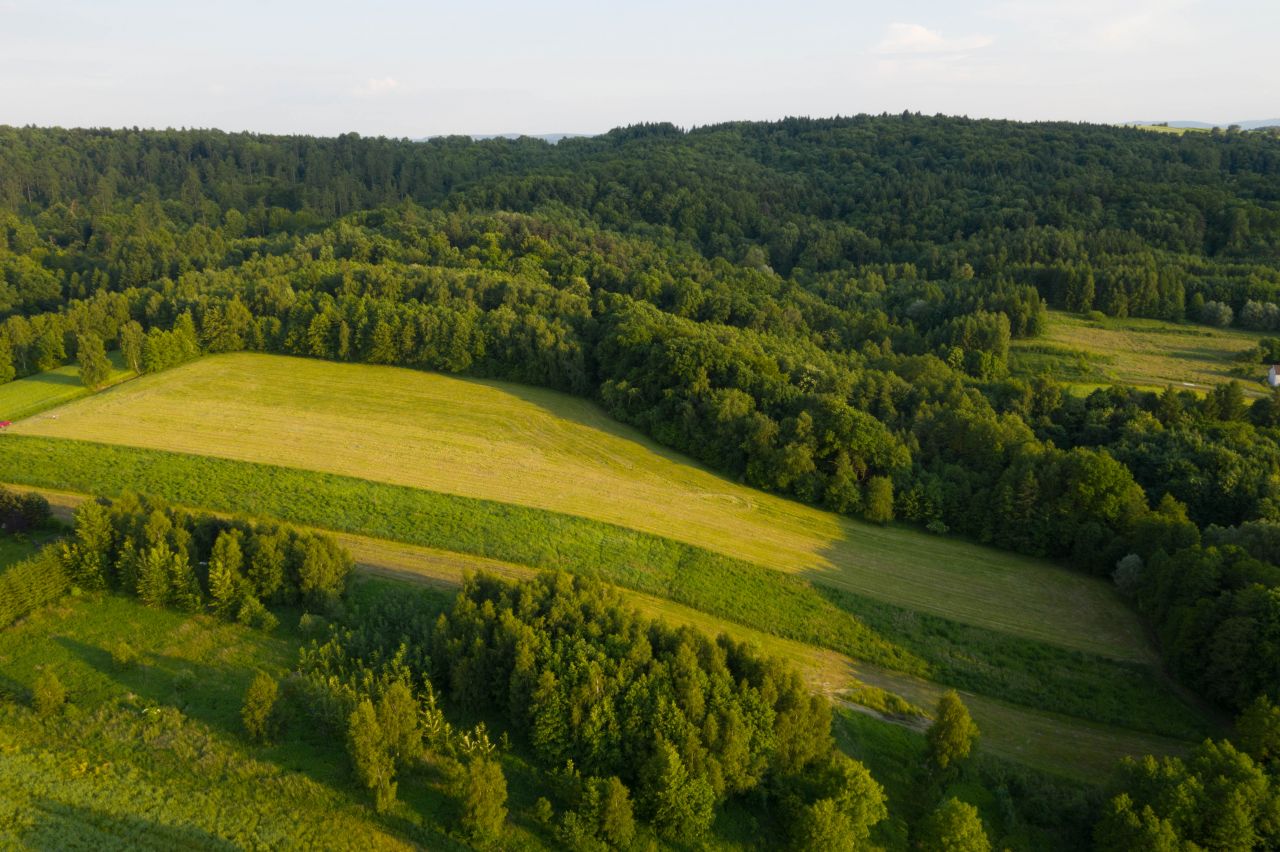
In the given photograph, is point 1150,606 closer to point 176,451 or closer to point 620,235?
point 176,451

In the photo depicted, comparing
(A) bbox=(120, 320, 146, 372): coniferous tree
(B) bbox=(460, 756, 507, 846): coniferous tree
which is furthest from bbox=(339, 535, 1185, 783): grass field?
(A) bbox=(120, 320, 146, 372): coniferous tree

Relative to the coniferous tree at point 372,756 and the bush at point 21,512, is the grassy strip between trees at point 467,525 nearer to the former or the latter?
the bush at point 21,512

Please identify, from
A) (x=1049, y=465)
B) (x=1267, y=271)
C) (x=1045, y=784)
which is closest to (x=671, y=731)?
(x=1045, y=784)

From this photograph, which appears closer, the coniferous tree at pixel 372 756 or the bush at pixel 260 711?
the coniferous tree at pixel 372 756

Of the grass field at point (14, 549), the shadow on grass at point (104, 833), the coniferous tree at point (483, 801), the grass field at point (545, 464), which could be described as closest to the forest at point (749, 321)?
the grass field at point (545, 464)

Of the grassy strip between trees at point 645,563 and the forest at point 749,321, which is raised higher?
the forest at point 749,321

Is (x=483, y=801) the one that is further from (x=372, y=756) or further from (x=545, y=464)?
(x=545, y=464)

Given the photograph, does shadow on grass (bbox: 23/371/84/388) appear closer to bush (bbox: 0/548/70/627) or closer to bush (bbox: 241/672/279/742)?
bush (bbox: 0/548/70/627)
